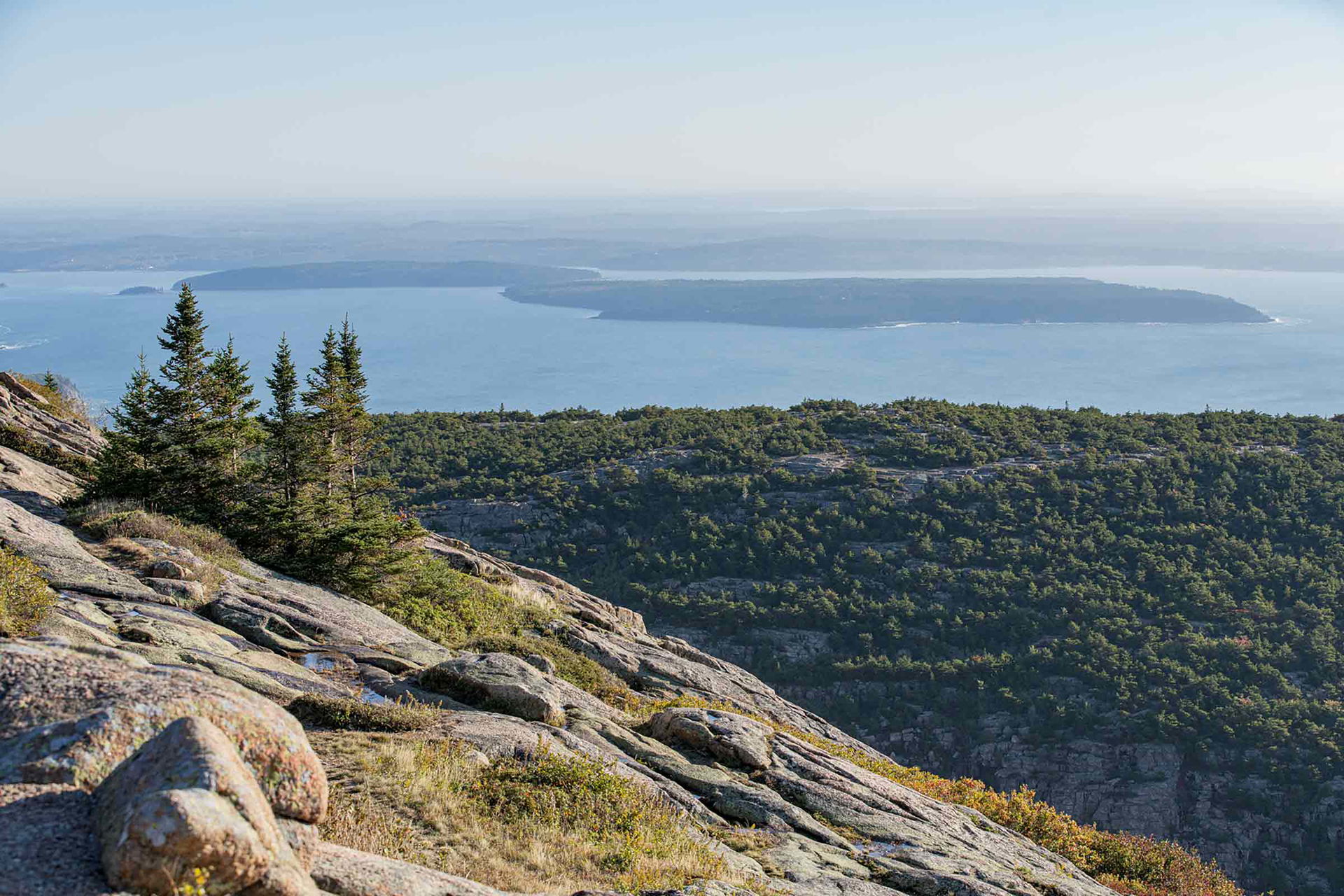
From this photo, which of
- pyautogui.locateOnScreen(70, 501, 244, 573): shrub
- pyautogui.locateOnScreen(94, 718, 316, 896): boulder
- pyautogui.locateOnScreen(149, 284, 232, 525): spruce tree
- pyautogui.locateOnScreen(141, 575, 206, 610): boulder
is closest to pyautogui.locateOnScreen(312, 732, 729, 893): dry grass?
pyautogui.locateOnScreen(94, 718, 316, 896): boulder

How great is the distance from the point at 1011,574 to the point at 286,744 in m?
39.7

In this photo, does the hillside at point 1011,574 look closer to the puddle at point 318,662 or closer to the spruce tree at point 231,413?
the spruce tree at point 231,413

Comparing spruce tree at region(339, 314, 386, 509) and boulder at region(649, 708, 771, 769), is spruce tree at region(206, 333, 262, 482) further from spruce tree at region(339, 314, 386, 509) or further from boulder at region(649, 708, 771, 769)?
boulder at region(649, 708, 771, 769)

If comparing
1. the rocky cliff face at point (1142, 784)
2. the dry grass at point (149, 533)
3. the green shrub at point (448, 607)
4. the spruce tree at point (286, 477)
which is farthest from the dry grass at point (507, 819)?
the rocky cliff face at point (1142, 784)

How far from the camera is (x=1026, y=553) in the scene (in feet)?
140

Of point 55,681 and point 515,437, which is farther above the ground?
point 55,681

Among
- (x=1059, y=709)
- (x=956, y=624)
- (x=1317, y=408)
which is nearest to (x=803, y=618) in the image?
(x=956, y=624)

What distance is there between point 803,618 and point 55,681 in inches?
1416

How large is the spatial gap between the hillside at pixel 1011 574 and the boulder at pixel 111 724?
31.4 meters

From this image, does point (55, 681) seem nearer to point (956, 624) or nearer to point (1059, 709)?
point (1059, 709)

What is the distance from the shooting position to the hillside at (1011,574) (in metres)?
32.5

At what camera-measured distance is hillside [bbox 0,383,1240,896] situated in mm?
5137

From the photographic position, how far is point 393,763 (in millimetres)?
9070

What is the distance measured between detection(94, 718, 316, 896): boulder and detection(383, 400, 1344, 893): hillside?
31908 millimetres
